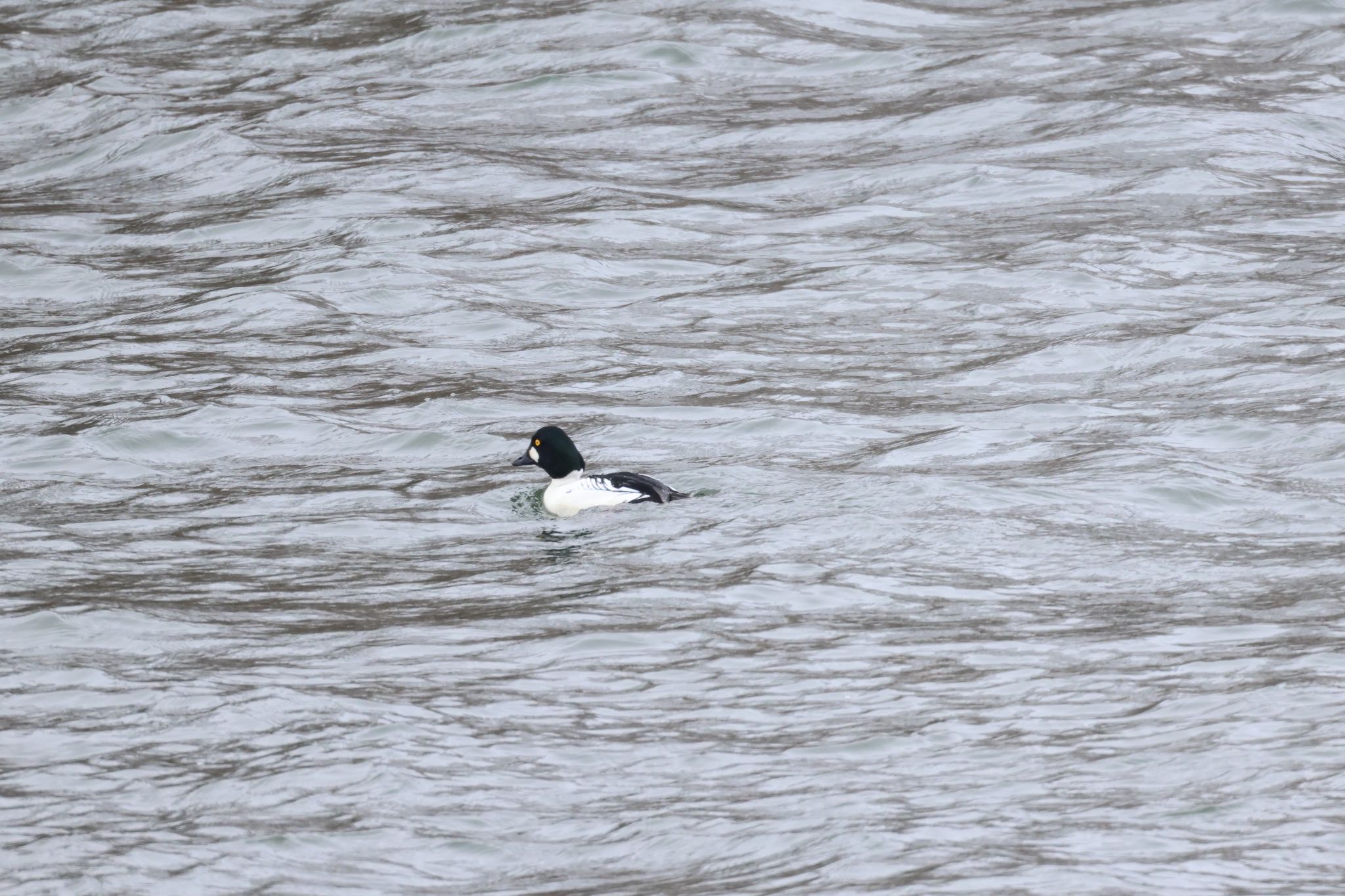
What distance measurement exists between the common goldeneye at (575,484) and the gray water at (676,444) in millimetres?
162

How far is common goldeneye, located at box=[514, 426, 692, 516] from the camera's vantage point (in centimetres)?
1010

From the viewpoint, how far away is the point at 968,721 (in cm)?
714

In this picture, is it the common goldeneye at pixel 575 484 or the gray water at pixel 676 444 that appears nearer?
the gray water at pixel 676 444

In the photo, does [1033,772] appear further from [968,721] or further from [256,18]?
[256,18]

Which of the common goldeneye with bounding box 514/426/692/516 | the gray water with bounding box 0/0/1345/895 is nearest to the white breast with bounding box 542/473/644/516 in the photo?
the common goldeneye with bounding box 514/426/692/516

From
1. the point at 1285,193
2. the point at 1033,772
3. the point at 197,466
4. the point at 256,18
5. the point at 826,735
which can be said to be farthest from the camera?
the point at 256,18

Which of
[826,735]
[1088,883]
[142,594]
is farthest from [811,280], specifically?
[1088,883]

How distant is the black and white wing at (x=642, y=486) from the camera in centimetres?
1005

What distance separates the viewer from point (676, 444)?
11219mm

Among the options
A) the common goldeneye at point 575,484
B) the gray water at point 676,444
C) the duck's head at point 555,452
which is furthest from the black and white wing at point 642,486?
the duck's head at point 555,452

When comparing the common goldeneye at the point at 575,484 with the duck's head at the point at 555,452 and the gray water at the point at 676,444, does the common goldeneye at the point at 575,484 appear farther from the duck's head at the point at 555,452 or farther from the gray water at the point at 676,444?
the gray water at the point at 676,444

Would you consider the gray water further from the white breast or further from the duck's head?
the duck's head

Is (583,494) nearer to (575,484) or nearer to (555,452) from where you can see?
(575,484)

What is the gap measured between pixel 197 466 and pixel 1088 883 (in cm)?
676
